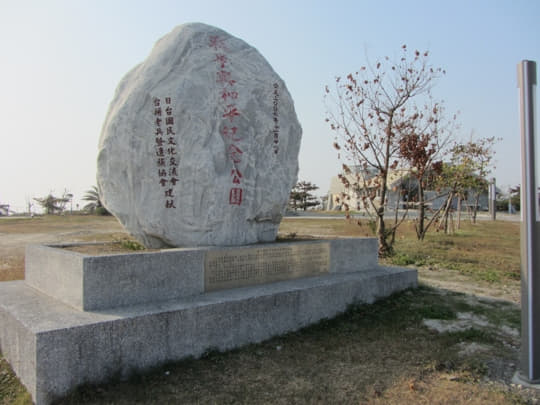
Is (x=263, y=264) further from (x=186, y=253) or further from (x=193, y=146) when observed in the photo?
(x=193, y=146)

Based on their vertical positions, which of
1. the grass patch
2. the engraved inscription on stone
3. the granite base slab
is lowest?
the grass patch

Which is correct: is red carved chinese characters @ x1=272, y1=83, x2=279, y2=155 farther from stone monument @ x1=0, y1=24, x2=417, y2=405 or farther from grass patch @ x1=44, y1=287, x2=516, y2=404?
grass patch @ x1=44, y1=287, x2=516, y2=404

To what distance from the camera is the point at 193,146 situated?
4.83 metres

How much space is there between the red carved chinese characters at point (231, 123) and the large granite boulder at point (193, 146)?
1 centimetres

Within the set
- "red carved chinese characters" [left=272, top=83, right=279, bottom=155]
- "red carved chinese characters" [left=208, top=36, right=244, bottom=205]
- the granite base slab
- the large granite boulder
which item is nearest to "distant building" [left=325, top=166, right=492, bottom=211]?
"red carved chinese characters" [left=272, top=83, right=279, bottom=155]

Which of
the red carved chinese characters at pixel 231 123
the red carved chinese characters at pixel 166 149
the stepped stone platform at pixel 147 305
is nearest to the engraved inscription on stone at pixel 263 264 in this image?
the stepped stone platform at pixel 147 305

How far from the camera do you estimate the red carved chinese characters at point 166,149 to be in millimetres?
4734

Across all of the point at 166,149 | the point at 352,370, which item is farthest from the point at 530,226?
the point at 166,149

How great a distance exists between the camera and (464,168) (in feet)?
47.0

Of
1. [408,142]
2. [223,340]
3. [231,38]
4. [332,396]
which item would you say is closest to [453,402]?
[332,396]

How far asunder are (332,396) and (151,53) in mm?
4288

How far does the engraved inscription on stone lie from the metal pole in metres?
2.57

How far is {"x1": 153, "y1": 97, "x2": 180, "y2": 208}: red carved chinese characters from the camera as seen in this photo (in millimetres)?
4734

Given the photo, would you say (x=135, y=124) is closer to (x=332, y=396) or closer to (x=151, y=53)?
(x=151, y=53)
